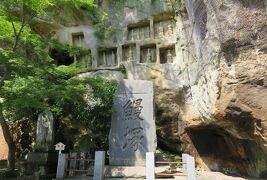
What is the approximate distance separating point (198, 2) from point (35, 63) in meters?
5.35

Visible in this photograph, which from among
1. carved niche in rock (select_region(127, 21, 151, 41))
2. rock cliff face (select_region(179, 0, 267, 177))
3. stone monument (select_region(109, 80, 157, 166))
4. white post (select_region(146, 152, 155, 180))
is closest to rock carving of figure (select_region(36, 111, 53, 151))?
stone monument (select_region(109, 80, 157, 166))

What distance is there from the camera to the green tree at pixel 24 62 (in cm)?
745

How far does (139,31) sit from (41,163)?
8862 mm

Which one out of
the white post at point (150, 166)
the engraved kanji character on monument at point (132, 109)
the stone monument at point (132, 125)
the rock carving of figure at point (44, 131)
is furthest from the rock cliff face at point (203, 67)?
the rock carving of figure at point (44, 131)

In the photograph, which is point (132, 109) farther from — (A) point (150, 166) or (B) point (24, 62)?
(B) point (24, 62)

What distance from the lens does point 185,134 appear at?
1056 centimetres

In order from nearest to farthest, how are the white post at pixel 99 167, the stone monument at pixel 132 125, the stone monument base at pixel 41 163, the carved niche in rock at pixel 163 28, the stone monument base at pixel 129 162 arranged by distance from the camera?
the white post at pixel 99 167
the stone monument base at pixel 129 162
the stone monument at pixel 132 125
the stone monument base at pixel 41 163
the carved niche in rock at pixel 163 28

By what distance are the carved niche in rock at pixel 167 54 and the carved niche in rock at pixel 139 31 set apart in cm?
135

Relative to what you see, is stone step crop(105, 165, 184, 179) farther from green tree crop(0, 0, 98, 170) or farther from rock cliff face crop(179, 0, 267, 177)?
green tree crop(0, 0, 98, 170)

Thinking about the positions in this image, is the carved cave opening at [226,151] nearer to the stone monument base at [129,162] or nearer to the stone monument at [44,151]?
the stone monument base at [129,162]

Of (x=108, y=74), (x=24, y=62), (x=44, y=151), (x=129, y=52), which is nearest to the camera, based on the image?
(x=24, y=62)

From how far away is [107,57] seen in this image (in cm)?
1537

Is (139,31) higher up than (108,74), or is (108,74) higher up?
(139,31)

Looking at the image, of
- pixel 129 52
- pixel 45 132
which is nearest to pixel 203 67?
pixel 45 132
